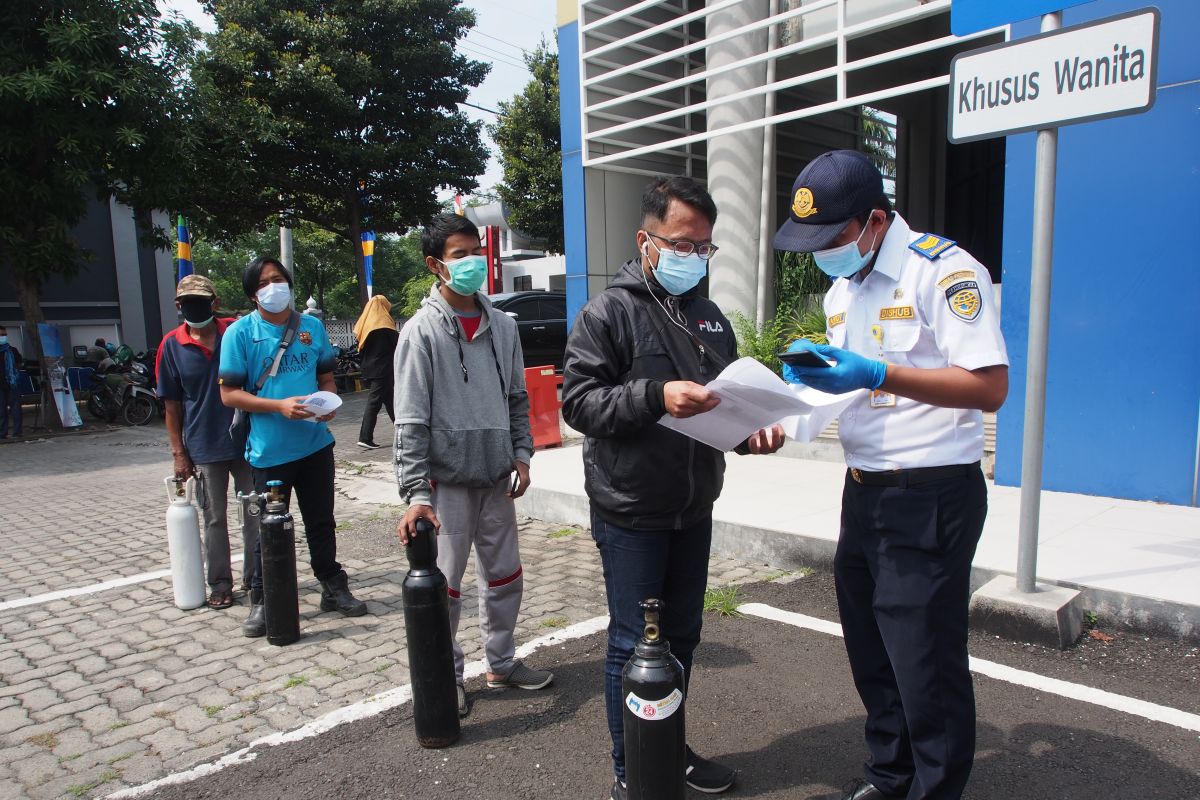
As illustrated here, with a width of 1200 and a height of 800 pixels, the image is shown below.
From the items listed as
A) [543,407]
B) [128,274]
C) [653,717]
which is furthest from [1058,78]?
[128,274]

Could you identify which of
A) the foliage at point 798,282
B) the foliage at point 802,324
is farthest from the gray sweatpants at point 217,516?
the foliage at point 798,282

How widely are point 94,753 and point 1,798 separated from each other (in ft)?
1.08

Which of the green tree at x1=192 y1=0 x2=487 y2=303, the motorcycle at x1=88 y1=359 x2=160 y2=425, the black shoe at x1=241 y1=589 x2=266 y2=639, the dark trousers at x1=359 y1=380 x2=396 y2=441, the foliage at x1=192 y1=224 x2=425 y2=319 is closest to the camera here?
the black shoe at x1=241 y1=589 x2=266 y2=639

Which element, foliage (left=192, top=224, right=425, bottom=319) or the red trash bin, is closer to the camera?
the red trash bin

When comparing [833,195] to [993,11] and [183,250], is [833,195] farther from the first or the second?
[183,250]

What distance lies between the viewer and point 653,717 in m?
2.29

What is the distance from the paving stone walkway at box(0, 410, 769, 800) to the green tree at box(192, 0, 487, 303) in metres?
11.8

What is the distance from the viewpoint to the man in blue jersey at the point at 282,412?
14.1 feet

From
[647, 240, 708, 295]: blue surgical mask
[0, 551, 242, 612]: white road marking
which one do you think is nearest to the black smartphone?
[647, 240, 708, 295]: blue surgical mask

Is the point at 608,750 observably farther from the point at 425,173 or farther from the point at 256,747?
the point at 425,173

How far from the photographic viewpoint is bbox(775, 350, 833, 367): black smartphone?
1.98m

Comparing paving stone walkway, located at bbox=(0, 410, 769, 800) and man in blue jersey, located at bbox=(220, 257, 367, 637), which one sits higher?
man in blue jersey, located at bbox=(220, 257, 367, 637)

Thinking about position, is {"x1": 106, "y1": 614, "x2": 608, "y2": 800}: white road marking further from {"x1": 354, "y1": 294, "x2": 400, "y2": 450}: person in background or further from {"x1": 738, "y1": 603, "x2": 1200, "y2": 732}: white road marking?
{"x1": 354, "y1": 294, "x2": 400, "y2": 450}: person in background

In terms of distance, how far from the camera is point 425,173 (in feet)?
62.2
